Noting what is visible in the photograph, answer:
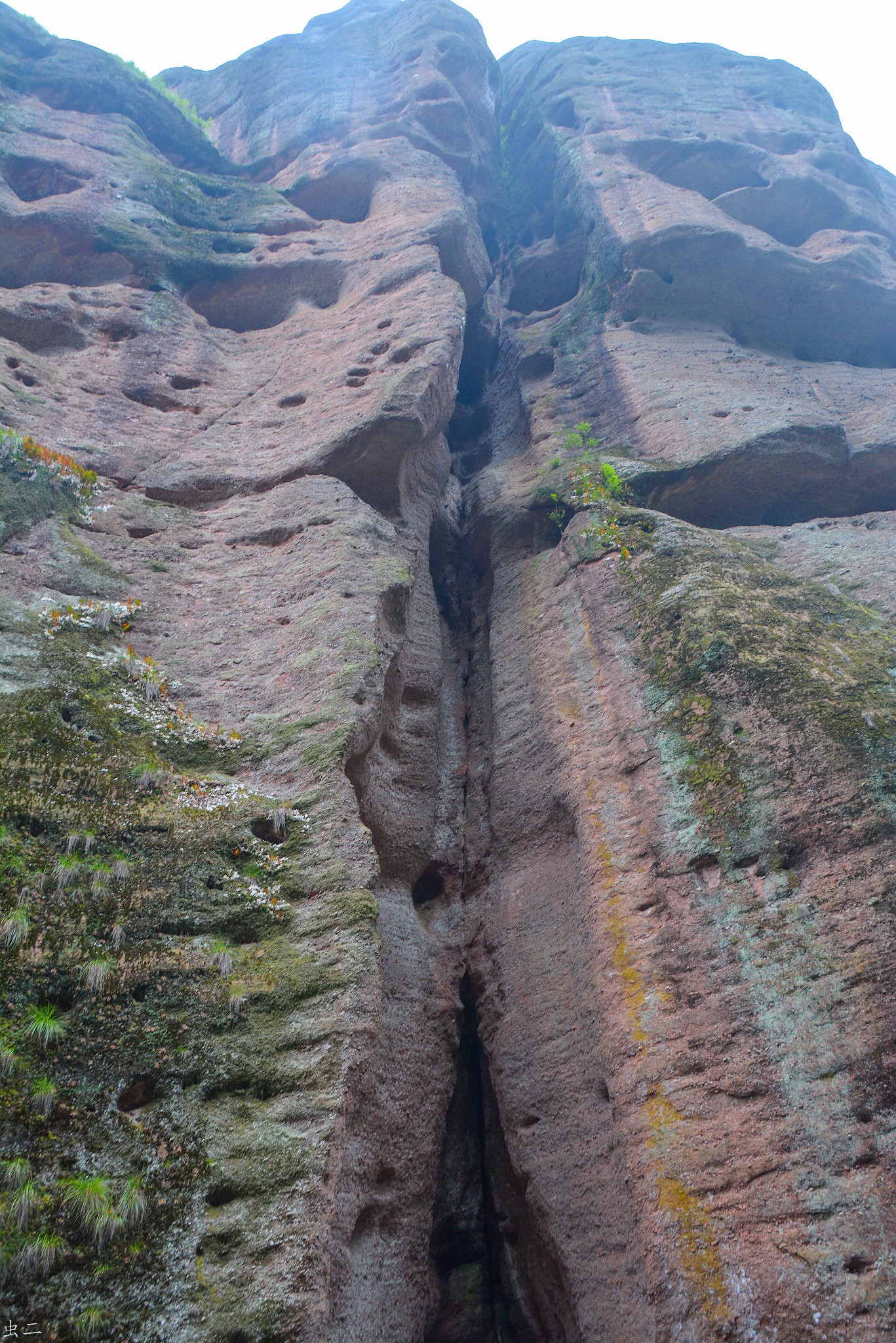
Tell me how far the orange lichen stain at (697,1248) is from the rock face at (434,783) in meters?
0.02

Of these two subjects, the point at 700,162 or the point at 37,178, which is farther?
the point at 700,162

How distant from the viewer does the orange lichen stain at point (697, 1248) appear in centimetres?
420

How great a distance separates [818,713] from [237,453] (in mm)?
7917

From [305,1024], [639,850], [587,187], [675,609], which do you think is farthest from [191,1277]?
[587,187]

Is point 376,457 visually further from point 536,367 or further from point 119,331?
point 536,367

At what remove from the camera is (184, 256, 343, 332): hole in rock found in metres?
14.6

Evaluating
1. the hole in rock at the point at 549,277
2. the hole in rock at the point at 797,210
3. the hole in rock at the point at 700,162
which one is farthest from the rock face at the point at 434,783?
the hole in rock at the point at 700,162

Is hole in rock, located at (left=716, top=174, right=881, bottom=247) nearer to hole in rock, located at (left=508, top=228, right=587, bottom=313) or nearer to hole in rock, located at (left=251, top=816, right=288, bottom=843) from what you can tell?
hole in rock, located at (left=508, top=228, right=587, bottom=313)

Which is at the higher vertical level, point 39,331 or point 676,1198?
point 39,331

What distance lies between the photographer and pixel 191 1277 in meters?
3.61

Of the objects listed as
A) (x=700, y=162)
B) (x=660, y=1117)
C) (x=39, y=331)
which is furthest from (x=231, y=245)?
(x=660, y=1117)

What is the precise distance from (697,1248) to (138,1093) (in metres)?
3.13

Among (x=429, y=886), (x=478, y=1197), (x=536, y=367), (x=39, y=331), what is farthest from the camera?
(x=536, y=367)

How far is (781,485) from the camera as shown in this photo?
10945mm
